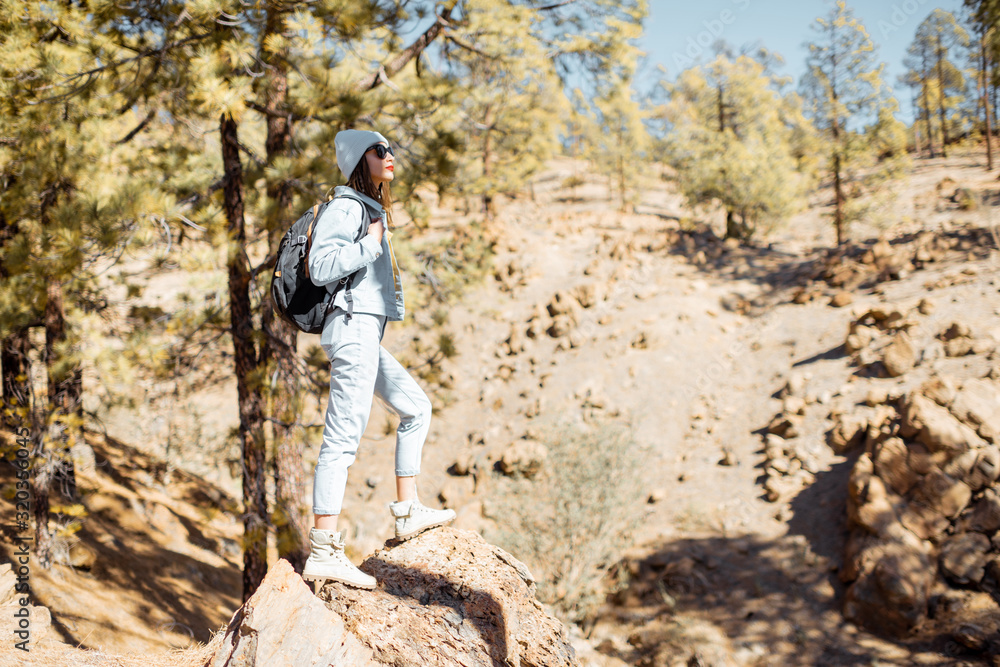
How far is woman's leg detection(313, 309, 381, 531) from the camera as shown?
2240 millimetres

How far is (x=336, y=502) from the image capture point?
227 centimetres

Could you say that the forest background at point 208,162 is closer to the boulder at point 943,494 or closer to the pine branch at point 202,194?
the pine branch at point 202,194

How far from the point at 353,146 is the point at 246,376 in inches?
100

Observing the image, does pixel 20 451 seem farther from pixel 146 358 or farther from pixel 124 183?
pixel 124 183

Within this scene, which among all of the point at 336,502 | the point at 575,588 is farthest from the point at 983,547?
the point at 336,502

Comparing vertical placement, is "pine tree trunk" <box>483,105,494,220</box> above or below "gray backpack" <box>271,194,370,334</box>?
above

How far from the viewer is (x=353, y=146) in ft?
7.92

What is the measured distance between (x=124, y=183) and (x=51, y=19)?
4.07 ft

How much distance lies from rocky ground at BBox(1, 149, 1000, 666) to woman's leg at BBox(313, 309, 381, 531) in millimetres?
3032

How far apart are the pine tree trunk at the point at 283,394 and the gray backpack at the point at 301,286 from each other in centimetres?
207

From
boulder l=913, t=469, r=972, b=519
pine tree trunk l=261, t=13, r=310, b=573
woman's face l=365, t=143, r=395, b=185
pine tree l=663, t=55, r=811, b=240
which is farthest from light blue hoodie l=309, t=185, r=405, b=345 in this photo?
pine tree l=663, t=55, r=811, b=240

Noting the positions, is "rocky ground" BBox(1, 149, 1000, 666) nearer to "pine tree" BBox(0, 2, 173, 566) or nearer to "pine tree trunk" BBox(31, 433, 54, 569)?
"pine tree trunk" BBox(31, 433, 54, 569)

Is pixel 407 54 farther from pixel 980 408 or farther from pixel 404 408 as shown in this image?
pixel 980 408

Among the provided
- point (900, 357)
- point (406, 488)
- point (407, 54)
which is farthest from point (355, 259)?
point (900, 357)
